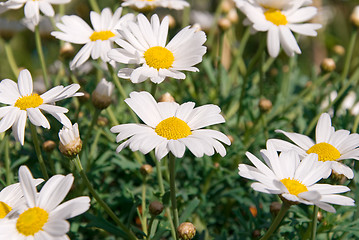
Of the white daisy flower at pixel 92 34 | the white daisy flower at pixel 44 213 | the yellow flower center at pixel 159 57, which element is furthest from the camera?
the white daisy flower at pixel 92 34

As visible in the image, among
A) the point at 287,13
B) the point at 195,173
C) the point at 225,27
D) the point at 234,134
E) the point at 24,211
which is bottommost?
the point at 195,173

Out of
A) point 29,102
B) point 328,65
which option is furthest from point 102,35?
point 328,65

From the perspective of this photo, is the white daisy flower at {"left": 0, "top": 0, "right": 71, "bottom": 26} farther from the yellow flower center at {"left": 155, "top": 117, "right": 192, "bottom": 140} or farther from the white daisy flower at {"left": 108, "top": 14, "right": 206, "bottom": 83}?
the yellow flower center at {"left": 155, "top": 117, "right": 192, "bottom": 140}

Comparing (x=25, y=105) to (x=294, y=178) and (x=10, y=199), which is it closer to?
(x=10, y=199)

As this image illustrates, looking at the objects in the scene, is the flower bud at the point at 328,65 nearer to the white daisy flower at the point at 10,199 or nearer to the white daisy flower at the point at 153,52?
the white daisy flower at the point at 153,52

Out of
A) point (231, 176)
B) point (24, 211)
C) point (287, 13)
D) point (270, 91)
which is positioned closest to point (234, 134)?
point (231, 176)

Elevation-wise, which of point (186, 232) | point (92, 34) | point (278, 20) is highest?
point (278, 20)

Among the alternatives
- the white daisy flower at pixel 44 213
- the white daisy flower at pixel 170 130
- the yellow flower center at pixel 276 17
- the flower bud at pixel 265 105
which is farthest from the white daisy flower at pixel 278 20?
the white daisy flower at pixel 44 213

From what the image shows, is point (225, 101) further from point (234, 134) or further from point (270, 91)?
point (270, 91)
